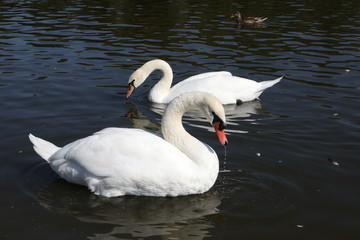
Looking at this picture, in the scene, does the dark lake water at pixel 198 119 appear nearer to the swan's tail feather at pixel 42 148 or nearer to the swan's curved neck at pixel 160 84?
the swan's curved neck at pixel 160 84

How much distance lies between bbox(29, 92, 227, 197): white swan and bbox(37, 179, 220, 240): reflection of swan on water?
0.12 metres

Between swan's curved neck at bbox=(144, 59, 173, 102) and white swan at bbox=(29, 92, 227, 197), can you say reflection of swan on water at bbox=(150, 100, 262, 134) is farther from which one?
white swan at bbox=(29, 92, 227, 197)

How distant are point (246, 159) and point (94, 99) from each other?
4.35 metres

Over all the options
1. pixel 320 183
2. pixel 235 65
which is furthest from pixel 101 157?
pixel 235 65

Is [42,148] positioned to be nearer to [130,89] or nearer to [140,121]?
[140,121]

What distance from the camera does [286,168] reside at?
25.0ft

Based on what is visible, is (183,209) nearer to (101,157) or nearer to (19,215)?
(101,157)

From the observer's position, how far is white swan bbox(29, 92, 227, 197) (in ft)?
21.2

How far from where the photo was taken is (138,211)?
6.48 meters

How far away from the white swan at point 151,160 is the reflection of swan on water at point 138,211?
0.12 metres

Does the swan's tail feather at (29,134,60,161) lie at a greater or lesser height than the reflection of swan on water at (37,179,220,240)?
greater

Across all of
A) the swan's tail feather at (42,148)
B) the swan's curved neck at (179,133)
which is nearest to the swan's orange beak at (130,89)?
the swan's tail feather at (42,148)

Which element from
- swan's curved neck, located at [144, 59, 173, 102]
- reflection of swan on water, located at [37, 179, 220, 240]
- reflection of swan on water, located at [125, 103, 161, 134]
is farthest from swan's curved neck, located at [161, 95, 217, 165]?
swan's curved neck, located at [144, 59, 173, 102]

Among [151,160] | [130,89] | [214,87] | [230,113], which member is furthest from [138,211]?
[130,89]
